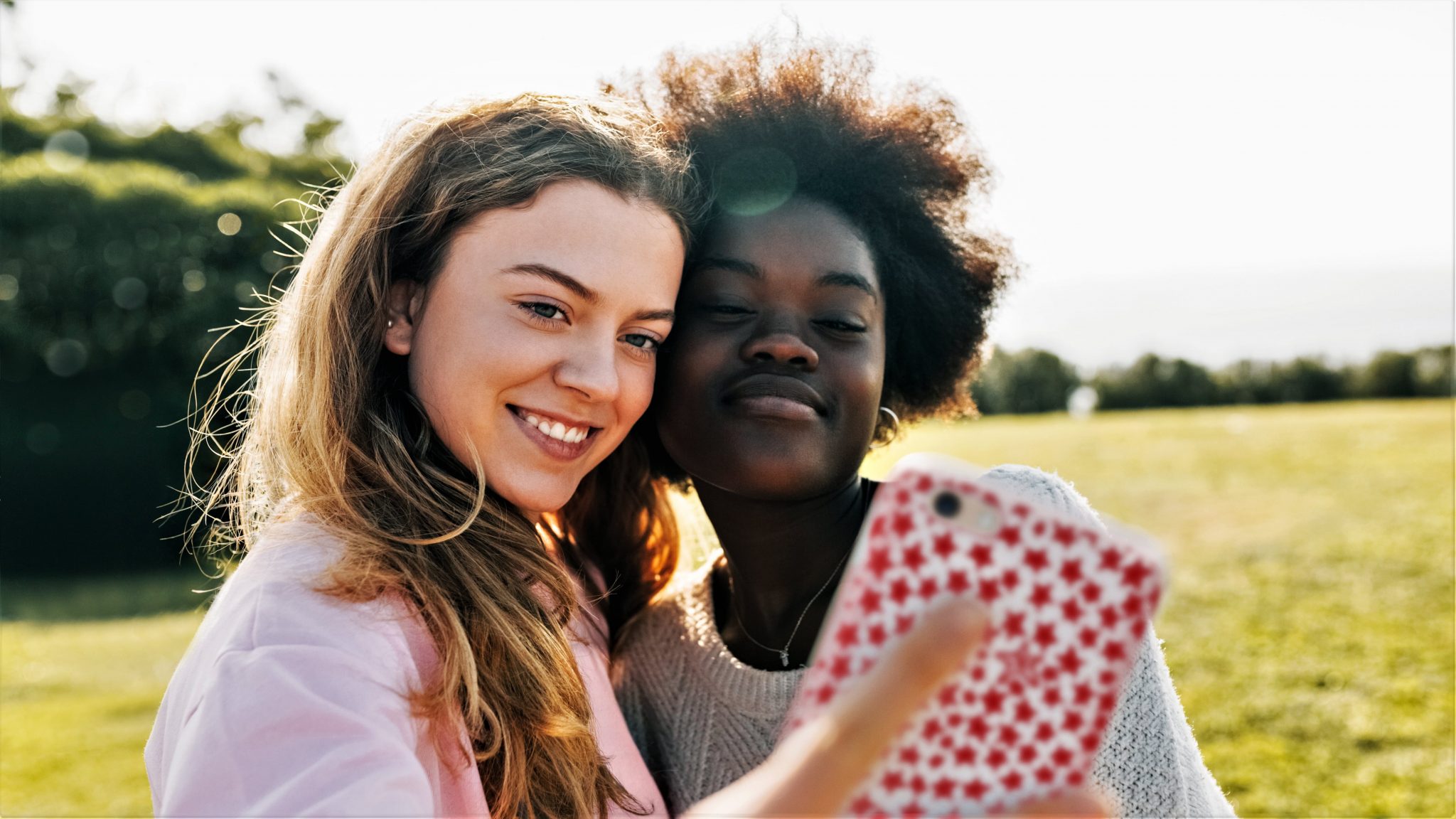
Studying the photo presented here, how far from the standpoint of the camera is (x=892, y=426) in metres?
3.30

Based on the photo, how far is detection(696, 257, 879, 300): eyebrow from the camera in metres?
2.54

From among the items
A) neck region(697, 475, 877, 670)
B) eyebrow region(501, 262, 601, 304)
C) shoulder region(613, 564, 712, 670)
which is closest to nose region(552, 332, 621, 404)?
eyebrow region(501, 262, 601, 304)

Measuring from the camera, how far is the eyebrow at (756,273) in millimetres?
2541

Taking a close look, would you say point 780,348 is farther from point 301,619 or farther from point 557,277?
point 301,619

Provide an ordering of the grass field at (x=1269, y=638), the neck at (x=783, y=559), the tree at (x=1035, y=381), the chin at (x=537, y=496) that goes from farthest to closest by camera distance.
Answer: the tree at (x=1035, y=381), the grass field at (x=1269, y=638), the neck at (x=783, y=559), the chin at (x=537, y=496)

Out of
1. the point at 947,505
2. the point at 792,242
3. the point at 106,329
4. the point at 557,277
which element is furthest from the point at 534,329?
the point at 106,329

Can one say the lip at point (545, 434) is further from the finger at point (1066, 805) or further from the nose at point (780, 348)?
the finger at point (1066, 805)

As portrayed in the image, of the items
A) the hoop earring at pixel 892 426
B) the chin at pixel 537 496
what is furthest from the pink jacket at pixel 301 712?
the hoop earring at pixel 892 426

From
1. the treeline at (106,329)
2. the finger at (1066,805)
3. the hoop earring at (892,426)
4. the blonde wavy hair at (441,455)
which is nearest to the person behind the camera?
the finger at (1066,805)

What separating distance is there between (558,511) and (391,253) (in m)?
Result: 1.00

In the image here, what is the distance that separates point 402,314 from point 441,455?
0.34 meters

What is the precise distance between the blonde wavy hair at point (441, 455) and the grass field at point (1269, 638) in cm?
152

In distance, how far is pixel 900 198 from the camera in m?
2.96

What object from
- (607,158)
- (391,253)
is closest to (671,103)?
(607,158)
